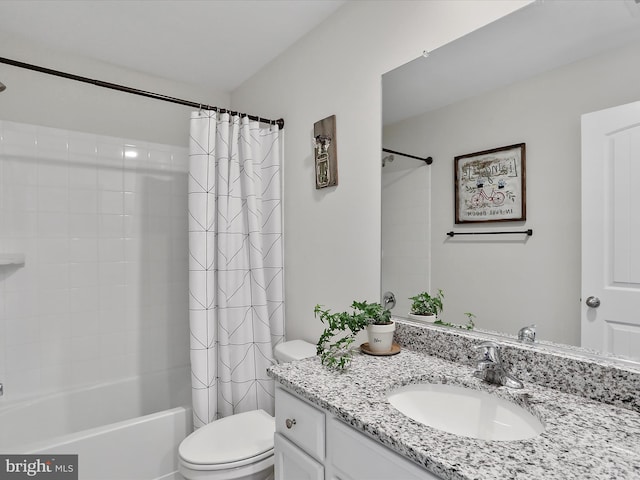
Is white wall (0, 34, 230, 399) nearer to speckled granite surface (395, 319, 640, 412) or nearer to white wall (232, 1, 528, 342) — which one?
white wall (232, 1, 528, 342)

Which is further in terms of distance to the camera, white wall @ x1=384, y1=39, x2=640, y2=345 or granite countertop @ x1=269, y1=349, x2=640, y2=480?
white wall @ x1=384, y1=39, x2=640, y2=345

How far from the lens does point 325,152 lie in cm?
188

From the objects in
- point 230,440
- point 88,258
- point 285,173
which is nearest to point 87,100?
point 88,258

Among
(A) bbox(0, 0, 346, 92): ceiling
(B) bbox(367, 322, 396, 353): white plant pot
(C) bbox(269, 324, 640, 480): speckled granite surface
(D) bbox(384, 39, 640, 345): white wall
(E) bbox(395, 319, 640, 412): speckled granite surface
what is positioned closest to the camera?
(C) bbox(269, 324, 640, 480): speckled granite surface

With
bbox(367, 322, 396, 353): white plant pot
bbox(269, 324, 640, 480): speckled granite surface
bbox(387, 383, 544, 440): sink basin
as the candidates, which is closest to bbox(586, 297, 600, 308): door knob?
bbox(269, 324, 640, 480): speckled granite surface

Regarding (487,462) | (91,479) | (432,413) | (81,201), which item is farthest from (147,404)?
(487,462)

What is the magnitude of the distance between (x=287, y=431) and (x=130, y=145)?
2.13 m

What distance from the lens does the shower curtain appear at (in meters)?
1.82

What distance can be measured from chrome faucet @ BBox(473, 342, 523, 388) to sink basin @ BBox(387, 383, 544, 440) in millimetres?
58

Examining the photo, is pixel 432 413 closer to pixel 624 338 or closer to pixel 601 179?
pixel 624 338

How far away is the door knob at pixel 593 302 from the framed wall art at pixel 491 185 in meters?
0.29

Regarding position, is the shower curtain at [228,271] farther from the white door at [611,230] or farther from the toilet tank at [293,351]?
the white door at [611,230]

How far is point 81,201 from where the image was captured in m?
2.27

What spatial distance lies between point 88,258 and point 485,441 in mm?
2382
